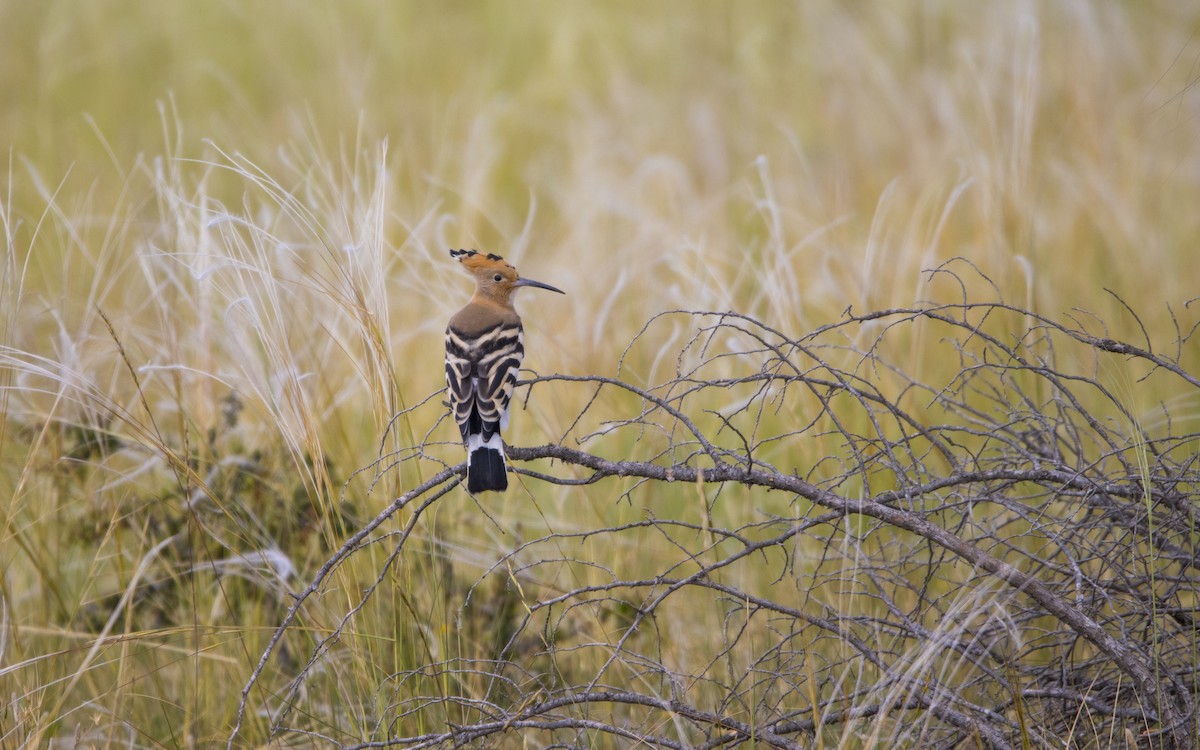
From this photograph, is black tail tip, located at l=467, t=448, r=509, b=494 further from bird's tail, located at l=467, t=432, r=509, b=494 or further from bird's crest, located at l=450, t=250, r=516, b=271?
bird's crest, located at l=450, t=250, r=516, b=271

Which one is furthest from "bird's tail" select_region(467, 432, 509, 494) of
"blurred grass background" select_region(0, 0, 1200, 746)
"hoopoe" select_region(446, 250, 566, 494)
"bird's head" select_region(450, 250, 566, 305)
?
"bird's head" select_region(450, 250, 566, 305)

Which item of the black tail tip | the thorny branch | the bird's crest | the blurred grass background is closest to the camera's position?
the thorny branch

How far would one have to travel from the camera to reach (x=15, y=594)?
3.44 m

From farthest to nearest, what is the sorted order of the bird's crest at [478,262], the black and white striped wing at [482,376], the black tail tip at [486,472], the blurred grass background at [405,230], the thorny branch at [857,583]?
the bird's crest at [478,262]
the blurred grass background at [405,230]
the black and white striped wing at [482,376]
the black tail tip at [486,472]
the thorny branch at [857,583]

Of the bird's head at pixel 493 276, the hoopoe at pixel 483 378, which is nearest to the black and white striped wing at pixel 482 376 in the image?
the hoopoe at pixel 483 378

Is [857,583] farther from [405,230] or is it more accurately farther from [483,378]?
[405,230]

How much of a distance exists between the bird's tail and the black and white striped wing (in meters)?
0.02

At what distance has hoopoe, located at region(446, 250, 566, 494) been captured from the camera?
103 inches

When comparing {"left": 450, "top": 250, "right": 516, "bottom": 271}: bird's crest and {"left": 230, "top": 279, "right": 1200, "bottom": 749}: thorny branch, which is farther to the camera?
{"left": 450, "top": 250, "right": 516, "bottom": 271}: bird's crest

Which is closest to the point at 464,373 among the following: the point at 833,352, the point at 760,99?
the point at 833,352

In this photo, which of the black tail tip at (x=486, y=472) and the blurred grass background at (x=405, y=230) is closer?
the black tail tip at (x=486, y=472)

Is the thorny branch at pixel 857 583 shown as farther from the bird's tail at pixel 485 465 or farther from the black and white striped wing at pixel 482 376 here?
the black and white striped wing at pixel 482 376

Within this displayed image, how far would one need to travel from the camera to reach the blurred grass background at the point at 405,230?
113 inches

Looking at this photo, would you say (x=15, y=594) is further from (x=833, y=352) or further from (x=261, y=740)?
(x=833, y=352)
